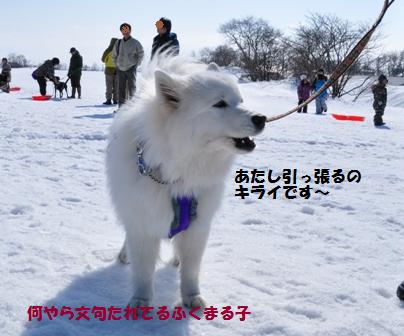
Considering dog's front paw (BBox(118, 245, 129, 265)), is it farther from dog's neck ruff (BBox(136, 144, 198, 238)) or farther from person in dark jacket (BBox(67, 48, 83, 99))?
person in dark jacket (BBox(67, 48, 83, 99))

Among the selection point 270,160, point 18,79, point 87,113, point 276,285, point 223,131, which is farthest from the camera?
point 18,79

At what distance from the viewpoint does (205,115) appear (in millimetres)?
1989

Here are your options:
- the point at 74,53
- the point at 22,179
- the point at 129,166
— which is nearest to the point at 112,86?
the point at 74,53

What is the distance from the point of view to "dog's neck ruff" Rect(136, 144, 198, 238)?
2000 millimetres

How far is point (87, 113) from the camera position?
9117 mm

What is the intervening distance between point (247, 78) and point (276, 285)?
36090 mm

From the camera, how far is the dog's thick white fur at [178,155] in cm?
197

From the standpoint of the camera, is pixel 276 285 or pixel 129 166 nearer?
pixel 129 166

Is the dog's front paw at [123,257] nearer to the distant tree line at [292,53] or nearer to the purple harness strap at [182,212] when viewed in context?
the purple harness strap at [182,212]

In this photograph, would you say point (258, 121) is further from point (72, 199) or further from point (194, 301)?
point (72, 199)

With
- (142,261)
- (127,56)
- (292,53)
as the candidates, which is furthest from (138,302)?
(292,53)

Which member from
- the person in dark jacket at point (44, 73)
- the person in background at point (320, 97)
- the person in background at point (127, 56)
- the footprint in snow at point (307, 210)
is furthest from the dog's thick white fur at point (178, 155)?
the person in dark jacket at point (44, 73)

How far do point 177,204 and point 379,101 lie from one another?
29.8ft

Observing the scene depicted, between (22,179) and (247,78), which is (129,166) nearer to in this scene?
(22,179)
